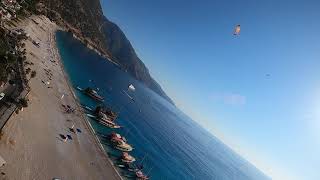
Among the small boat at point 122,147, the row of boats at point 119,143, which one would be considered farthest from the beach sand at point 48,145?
the small boat at point 122,147

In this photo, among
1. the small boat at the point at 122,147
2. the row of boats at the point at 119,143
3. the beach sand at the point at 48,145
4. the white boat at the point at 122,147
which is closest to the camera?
the beach sand at the point at 48,145

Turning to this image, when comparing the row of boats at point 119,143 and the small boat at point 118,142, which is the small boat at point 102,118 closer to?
the row of boats at point 119,143

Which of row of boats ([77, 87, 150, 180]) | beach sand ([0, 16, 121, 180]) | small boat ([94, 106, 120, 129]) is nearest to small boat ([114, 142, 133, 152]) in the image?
row of boats ([77, 87, 150, 180])

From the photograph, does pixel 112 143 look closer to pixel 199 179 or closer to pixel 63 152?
pixel 63 152

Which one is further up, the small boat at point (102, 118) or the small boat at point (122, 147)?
the small boat at point (102, 118)

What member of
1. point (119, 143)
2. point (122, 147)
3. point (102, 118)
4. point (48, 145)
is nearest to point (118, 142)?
point (119, 143)

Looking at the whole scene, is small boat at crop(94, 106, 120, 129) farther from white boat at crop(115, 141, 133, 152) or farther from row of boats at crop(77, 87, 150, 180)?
white boat at crop(115, 141, 133, 152)

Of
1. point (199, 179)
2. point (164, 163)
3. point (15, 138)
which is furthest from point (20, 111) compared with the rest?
point (199, 179)

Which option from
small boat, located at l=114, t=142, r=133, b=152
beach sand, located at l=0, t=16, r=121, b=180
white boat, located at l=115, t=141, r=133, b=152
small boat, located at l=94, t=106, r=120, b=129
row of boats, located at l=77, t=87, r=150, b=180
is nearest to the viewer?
beach sand, located at l=0, t=16, r=121, b=180

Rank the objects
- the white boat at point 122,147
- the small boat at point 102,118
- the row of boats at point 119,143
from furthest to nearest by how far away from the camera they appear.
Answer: the small boat at point 102,118, the white boat at point 122,147, the row of boats at point 119,143
